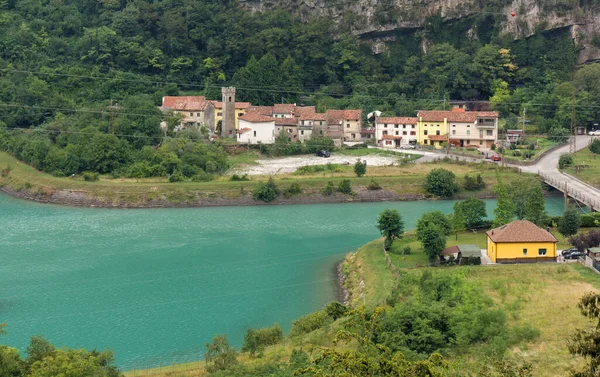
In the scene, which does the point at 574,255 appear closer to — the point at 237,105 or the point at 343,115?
the point at 343,115

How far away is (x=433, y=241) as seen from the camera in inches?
845

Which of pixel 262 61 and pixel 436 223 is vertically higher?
pixel 262 61

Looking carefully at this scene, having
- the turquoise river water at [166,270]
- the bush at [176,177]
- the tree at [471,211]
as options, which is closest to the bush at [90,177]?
the turquoise river water at [166,270]

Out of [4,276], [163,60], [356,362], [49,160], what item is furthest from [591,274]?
[163,60]

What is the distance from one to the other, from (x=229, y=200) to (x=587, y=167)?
14203mm

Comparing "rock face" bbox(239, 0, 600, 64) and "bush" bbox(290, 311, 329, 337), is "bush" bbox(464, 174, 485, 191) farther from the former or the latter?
"rock face" bbox(239, 0, 600, 64)

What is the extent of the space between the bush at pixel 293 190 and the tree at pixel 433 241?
39.5 ft

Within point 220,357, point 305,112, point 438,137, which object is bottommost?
point 220,357

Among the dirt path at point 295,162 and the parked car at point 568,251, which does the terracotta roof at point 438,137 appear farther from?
the parked car at point 568,251

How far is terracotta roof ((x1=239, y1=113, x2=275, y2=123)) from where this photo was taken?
40.7 meters

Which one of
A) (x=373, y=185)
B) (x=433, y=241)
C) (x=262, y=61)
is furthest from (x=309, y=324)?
(x=262, y=61)

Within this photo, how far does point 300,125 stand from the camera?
42094 millimetres

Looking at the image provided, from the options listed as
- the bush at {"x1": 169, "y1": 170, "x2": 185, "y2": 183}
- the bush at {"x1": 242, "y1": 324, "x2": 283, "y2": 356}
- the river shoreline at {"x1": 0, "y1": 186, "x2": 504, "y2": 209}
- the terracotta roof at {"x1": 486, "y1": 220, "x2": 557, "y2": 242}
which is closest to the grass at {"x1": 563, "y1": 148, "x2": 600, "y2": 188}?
the river shoreline at {"x1": 0, "y1": 186, "x2": 504, "y2": 209}

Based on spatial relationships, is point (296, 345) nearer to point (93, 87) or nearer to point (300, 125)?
point (300, 125)
